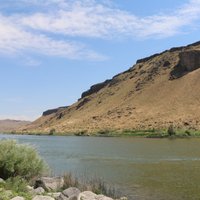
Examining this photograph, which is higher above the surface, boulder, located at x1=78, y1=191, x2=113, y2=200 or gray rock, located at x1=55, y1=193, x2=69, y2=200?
gray rock, located at x1=55, y1=193, x2=69, y2=200

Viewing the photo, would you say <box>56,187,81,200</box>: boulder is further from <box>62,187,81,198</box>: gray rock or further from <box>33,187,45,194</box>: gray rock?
<box>33,187,45,194</box>: gray rock

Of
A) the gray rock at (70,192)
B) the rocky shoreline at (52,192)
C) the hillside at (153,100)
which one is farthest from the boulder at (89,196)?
the hillside at (153,100)

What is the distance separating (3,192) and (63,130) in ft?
489

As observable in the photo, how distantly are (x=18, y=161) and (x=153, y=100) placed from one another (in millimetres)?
135608

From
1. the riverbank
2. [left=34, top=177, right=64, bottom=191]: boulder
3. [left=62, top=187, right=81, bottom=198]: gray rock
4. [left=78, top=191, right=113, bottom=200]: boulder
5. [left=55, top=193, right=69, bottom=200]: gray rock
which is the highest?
the riverbank

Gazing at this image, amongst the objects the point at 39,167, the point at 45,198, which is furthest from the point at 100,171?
the point at 45,198

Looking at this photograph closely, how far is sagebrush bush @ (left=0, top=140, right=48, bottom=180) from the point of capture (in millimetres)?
23172

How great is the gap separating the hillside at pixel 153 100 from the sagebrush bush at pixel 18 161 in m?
97.8

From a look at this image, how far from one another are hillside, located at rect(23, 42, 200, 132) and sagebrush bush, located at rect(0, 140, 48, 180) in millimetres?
97789

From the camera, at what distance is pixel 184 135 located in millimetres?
104125

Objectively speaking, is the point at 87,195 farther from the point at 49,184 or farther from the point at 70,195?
the point at 49,184

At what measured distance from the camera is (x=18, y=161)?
77.5 feet

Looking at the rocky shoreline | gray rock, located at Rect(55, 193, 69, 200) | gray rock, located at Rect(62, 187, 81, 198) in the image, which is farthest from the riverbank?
gray rock, located at Rect(55, 193, 69, 200)

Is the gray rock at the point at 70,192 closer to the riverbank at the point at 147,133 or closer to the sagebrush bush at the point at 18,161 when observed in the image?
the sagebrush bush at the point at 18,161
